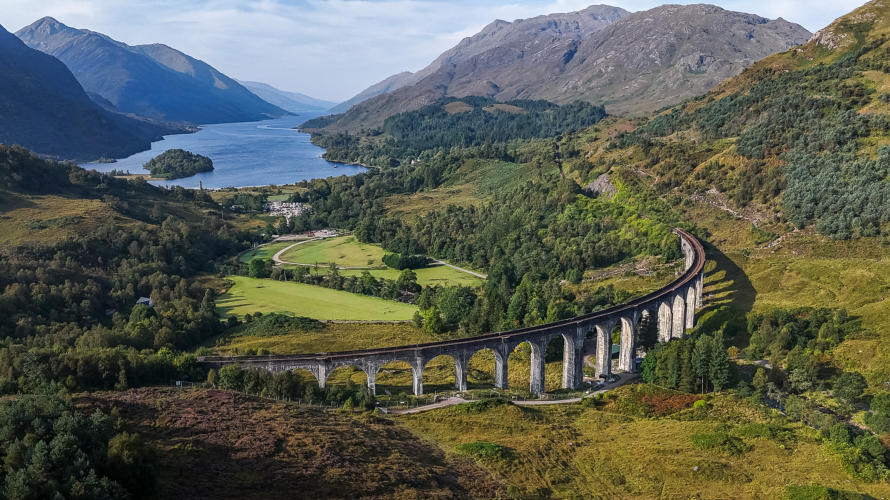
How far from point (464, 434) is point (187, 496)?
73.0ft

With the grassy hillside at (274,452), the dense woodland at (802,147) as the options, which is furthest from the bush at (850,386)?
the dense woodland at (802,147)

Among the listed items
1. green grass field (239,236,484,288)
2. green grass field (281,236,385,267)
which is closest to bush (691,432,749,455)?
green grass field (239,236,484,288)

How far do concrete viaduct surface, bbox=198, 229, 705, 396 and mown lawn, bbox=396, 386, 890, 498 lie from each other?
5.66 metres

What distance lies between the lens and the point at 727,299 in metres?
74.6

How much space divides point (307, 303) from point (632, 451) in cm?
6110

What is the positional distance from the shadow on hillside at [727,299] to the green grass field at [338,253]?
63.4m

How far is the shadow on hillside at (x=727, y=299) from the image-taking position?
216 feet

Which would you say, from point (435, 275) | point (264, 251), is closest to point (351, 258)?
point (264, 251)

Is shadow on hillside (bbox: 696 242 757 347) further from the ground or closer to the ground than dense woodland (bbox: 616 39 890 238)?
closer to the ground

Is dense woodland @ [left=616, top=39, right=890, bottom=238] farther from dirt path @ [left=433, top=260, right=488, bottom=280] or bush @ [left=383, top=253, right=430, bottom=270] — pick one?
bush @ [left=383, top=253, right=430, bottom=270]

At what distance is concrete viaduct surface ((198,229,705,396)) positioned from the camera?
50.4 m

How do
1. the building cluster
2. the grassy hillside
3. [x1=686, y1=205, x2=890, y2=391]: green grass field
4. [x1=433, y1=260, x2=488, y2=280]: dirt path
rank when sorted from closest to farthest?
the grassy hillside → [x1=686, y1=205, x2=890, y2=391]: green grass field → [x1=433, y1=260, x2=488, y2=280]: dirt path → the building cluster

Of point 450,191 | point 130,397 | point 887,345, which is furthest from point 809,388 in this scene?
point 450,191

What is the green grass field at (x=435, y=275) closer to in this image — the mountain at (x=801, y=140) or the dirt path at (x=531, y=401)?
→ the dirt path at (x=531, y=401)
